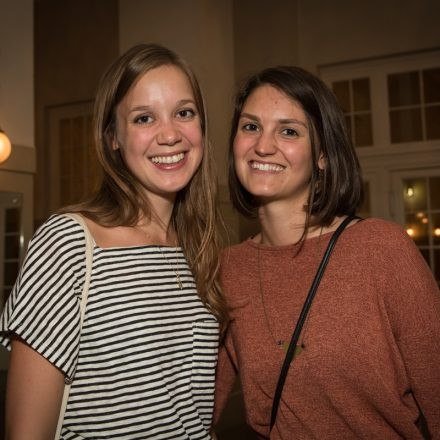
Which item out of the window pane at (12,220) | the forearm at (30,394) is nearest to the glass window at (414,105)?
the window pane at (12,220)

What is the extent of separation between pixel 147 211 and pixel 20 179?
6.59ft

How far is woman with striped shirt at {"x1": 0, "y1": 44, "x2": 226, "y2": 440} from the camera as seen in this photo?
4.46ft

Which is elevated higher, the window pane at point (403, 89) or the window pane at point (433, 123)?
the window pane at point (403, 89)

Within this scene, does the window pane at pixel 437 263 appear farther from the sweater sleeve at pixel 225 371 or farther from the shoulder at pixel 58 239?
the shoulder at pixel 58 239

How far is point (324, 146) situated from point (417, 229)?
4.51 metres

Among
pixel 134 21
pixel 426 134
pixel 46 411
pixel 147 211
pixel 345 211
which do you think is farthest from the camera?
pixel 426 134

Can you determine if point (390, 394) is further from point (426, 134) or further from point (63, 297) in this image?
point (426, 134)

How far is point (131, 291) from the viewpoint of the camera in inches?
59.2

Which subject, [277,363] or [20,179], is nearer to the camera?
[277,363]

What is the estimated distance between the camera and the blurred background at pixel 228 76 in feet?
11.5

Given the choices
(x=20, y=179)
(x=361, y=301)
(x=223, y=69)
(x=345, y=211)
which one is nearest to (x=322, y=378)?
(x=361, y=301)

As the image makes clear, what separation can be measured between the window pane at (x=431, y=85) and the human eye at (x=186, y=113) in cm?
489

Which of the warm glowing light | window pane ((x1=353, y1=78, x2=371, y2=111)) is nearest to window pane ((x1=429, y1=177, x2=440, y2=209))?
window pane ((x1=353, y1=78, x2=371, y2=111))

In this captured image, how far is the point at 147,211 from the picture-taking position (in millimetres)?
1757
